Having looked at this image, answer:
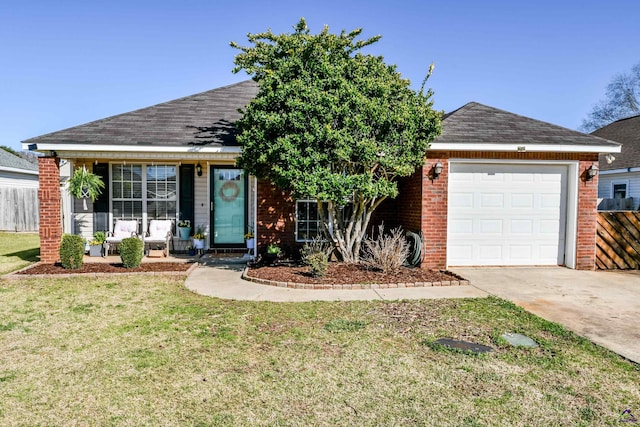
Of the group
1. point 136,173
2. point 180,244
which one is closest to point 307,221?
point 180,244

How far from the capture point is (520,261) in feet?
31.1

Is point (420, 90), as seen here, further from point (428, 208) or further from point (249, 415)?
point (249, 415)

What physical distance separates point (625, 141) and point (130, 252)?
22.1m

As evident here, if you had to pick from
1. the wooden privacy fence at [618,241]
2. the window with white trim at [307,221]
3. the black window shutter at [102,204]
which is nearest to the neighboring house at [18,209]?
the black window shutter at [102,204]

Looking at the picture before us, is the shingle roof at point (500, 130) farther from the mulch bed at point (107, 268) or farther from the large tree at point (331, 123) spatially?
the mulch bed at point (107, 268)

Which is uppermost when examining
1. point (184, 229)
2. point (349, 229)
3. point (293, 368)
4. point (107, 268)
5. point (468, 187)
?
point (468, 187)

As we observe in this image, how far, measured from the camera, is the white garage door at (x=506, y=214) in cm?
923

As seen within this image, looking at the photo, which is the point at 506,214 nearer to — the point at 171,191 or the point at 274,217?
the point at 274,217

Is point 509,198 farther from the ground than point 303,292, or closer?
farther from the ground

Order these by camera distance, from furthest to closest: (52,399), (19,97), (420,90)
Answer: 1. (19,97)
2. (420,90)
3. (52,399)

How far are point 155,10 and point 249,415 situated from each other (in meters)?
12.1

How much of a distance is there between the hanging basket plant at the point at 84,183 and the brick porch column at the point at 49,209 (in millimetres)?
568

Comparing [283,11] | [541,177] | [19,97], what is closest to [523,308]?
[541,177]

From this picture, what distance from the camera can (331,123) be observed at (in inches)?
289
